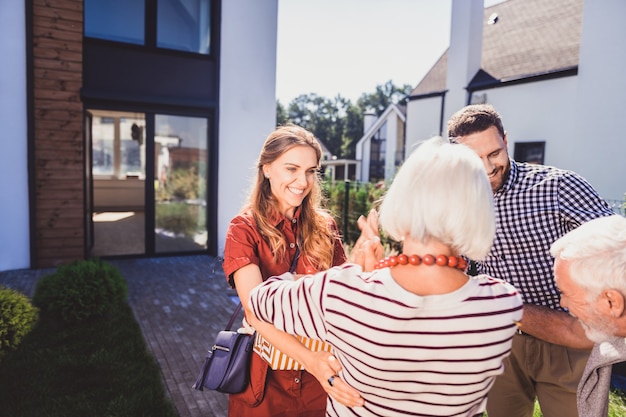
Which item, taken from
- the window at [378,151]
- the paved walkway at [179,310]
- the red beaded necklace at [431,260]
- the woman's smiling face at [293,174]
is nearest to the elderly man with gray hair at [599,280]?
the red beaded necklace at [431,260]

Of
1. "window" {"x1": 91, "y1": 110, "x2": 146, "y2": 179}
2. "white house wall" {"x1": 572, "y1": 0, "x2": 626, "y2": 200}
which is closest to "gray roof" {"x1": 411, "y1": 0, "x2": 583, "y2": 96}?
"white house wall" {"x1": 572, "y1": 0, "x2": 626, "y2": 200}

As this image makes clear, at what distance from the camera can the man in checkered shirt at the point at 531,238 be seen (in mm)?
1815

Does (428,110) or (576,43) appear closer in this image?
(576,43)

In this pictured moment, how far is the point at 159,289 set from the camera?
6.27 metres

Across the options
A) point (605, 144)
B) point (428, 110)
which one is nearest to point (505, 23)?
point (428, 110)

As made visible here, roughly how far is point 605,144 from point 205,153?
27.7 ft

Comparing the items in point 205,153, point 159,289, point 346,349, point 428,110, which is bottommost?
point 159,289

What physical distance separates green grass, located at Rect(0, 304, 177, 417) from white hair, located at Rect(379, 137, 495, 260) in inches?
108

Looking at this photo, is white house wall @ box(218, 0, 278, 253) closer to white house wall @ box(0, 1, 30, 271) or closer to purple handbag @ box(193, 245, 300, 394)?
white house wall @ box(0, 1, 30, 271)

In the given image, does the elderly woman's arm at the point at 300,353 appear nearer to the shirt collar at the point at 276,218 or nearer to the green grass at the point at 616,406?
the shirt collar at the point at 276,218

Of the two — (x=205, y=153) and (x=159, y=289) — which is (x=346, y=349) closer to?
(x=159, y=289)

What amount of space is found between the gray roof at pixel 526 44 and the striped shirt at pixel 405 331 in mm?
11407

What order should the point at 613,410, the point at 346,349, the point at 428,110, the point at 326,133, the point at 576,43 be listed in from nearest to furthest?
the point at 346,349
the point at 613,410
the point at 576,43
the point at 428,110
the point at 326,133

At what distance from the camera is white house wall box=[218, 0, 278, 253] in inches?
324
